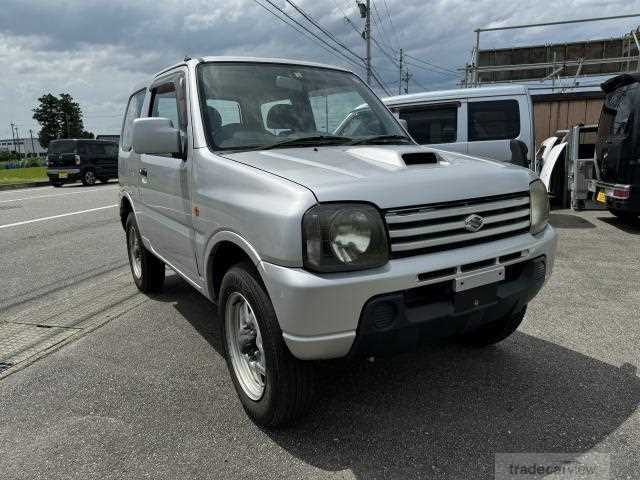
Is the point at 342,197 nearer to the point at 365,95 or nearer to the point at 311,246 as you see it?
the point at 311,246

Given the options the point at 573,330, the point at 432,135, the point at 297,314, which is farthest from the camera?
the point at 432,135

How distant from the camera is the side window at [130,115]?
477cm

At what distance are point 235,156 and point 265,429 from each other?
1.48 m

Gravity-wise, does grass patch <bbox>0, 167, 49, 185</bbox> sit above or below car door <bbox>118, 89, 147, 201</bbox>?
below

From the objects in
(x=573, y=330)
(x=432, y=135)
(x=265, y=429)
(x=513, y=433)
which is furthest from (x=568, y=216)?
(x=265, y=429)

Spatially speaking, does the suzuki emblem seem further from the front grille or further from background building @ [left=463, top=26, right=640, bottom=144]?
background building @ [left=463, top=26, right=640, bottom=144]

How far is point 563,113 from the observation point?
42.1 feet

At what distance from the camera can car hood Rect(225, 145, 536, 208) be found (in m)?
2.23

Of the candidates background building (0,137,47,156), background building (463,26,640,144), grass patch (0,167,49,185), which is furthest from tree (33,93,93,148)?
background building (463,26,640,144)

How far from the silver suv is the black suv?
758 inches

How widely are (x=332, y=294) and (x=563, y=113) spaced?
12.8 metres

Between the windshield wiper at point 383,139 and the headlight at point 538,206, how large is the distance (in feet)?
3.27

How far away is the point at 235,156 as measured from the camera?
9.38ft

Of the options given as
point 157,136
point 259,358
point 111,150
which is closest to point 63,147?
point 111,150
